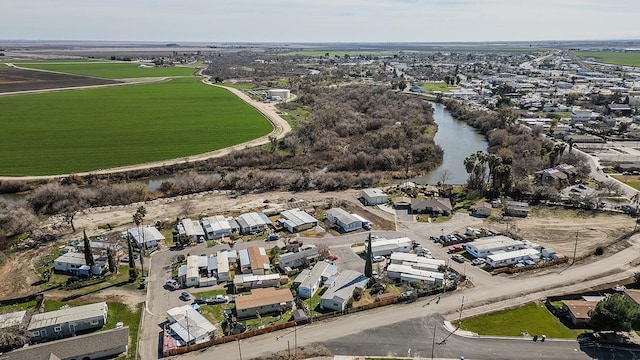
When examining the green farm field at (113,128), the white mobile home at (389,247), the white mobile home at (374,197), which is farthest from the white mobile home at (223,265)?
the green farm field at (113,128)

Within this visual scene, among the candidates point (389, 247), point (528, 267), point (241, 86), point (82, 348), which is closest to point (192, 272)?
point (82, 348)

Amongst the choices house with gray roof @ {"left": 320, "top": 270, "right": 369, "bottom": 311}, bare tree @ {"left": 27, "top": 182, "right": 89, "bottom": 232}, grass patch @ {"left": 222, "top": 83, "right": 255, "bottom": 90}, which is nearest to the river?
house with gray roof @ {"left": 320, "top": 270, "right": 369, "bottom": 311}

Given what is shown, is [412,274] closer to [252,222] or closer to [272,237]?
[272,237]

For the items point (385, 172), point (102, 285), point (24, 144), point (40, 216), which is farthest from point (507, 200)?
point (24, 144)

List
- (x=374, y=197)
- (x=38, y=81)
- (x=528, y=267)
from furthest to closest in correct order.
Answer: (x=38, y=81), (x=374, y=197), (x=528, y=267)

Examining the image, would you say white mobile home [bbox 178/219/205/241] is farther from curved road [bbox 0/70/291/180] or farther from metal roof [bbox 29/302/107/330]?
curved road [bbox 0/70/291/180]

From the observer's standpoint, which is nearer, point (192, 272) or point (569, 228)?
point (192, 272)
